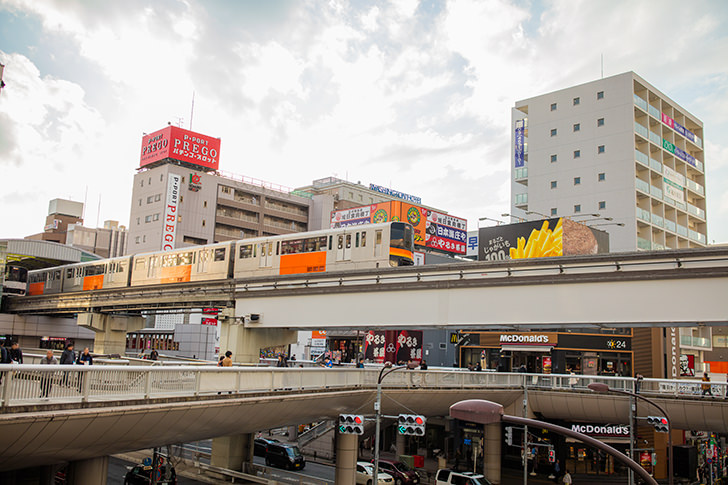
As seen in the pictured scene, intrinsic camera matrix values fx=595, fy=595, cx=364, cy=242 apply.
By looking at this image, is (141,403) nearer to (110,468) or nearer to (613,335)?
(110,468)

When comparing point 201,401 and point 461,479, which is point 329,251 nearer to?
point 461,479

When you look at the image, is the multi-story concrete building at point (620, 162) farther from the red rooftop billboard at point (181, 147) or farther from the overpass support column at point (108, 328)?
the red rooftop billboard at point (181, 147)

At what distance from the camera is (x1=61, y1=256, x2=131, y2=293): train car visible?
5066 centimetres

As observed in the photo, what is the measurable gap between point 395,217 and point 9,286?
46135 mm

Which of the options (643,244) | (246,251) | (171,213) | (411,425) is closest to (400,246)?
(246,251)

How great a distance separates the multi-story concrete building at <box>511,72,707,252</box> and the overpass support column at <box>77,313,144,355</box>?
147ft

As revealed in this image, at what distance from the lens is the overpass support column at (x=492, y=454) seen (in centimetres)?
3169

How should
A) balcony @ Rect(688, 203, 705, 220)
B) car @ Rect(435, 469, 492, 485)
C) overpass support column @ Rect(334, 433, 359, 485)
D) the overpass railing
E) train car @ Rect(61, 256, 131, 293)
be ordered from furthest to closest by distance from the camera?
1. balcony @ Rect(688, 203, 705, 220)
2. train car @ Rect(61, 256, 131, 293)
3. car @ Rect(435, 469, 492, 485)
4. overpass support column @ Rect(334, 433, 359, 485)
5. the overpass railing

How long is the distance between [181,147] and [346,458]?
262ft

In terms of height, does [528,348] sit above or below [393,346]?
→ above

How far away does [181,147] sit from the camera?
94.4 m

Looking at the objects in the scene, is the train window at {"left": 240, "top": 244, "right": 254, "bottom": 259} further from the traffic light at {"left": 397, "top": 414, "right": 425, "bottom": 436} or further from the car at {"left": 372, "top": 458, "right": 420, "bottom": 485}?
the traffic light at {"left": 397, "top": 414, "right": 425, "bottom": 436}

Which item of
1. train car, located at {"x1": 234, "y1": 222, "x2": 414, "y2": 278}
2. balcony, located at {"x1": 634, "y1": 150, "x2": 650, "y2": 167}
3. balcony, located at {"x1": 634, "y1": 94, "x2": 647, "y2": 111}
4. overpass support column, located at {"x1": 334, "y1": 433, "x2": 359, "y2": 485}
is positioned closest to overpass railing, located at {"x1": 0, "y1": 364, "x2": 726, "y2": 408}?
overpass support column, located at {"x1": 334, "y1": 433, "x2": 359, "y2": 485}

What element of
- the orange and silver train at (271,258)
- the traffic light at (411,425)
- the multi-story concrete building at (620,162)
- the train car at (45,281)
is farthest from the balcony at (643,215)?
the train car at (45,281)
